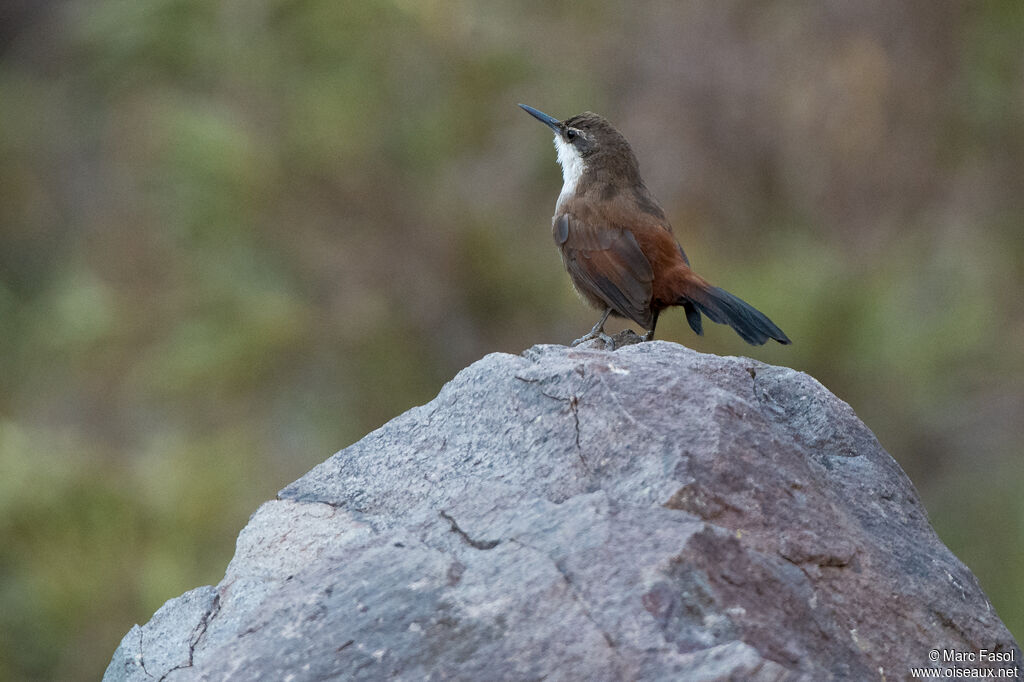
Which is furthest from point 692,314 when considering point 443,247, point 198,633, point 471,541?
point 443,247

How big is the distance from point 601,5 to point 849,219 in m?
2.53

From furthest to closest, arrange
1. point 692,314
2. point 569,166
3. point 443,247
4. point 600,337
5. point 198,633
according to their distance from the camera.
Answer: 1. point 443,247
2. point 569,166
3. point 692,314
4. point 600,337
5. point 198,633

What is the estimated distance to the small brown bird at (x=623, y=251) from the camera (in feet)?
14.0

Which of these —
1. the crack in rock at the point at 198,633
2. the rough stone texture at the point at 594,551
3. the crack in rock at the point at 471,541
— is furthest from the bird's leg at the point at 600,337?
the crack in rock at the point at 198,633

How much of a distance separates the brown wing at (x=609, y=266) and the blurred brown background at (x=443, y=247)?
8.10ft

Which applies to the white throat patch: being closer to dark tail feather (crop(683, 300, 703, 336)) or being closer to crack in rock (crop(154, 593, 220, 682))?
dark tail feather (crop(683, 300, 703, 336))

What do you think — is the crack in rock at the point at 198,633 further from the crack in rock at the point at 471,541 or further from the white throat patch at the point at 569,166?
the white throat patch at the point at 569,166

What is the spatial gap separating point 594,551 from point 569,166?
3.10 m

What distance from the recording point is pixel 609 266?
4.53 m

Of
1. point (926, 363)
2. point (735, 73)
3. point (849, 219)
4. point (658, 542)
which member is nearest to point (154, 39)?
point (735, 73)

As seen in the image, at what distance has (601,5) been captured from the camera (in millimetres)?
9180

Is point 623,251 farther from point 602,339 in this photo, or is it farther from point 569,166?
point 569,166

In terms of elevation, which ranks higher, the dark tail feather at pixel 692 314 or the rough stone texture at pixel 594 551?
the dark tail feather at pixel 692 314

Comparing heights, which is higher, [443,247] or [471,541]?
[443,247]
